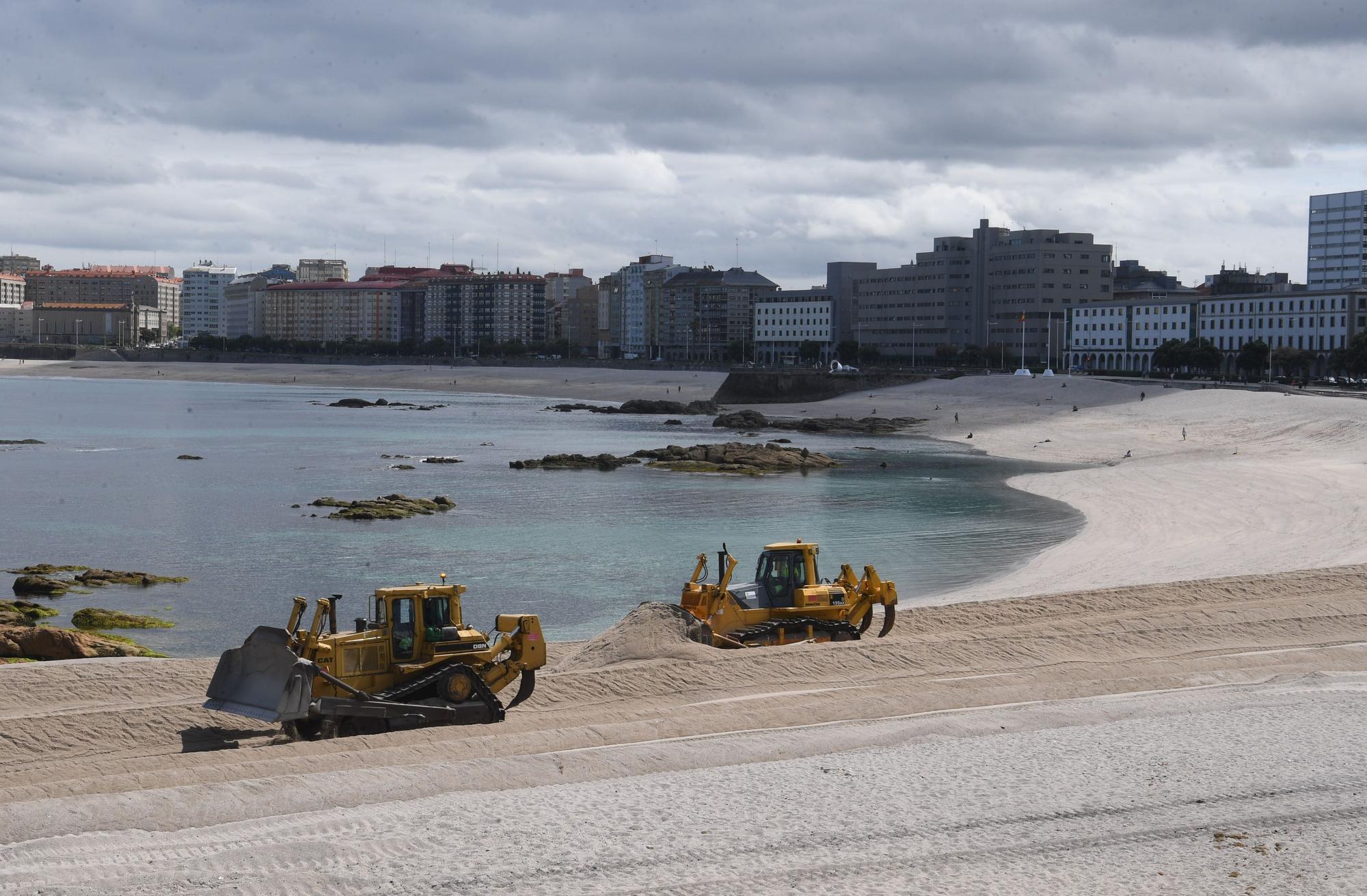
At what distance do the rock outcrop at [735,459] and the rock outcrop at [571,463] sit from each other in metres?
1.96

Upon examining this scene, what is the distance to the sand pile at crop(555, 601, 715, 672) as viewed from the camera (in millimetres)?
19312

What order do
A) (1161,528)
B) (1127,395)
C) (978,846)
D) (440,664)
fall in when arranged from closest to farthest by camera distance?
1. (978,846)
2. (440,664)
3. (1161,528)
4. (1127,395)

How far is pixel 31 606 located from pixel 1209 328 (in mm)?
135455

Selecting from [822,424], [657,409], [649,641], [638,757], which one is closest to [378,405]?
[657,409]

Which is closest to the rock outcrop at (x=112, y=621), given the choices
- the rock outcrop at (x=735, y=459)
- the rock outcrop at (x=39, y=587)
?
the rock outcrop at (x=39, y=587)

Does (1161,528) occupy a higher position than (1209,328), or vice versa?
(1209,328)

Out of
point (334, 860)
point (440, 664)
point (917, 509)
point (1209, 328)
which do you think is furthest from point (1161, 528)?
point (1209, 328)

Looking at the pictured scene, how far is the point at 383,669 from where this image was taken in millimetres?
15375

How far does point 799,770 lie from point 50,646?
12424 mm

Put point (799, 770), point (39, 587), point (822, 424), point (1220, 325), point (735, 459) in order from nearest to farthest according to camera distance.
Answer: point (799, 770) → point (39, 587) → point (735, 459) → point (822, 424) → point (1220, 325)

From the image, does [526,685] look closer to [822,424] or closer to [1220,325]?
[822,424]

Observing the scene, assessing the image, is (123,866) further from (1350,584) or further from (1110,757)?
(1350,584)

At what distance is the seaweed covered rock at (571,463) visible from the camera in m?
61.0

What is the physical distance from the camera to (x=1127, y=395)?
312 ft
